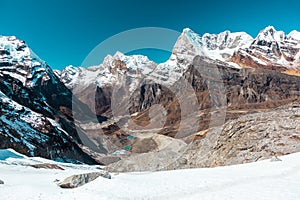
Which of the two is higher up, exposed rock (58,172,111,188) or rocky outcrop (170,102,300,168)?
rocky outcrop (170,102,300,168)

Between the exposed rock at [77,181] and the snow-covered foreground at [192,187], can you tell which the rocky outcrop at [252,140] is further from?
the exposed rock at [77,181]

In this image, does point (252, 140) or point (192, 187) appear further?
point (252, 140)

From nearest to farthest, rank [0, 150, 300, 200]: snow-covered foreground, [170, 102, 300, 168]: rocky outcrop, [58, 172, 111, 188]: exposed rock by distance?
[0, 150, 300, 200]: snow-covered foreground, [58, 172, 111, 188]: exposed rock, [170, 102, 300, 168]: rocky outcrop

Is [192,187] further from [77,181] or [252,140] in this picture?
[252,140]

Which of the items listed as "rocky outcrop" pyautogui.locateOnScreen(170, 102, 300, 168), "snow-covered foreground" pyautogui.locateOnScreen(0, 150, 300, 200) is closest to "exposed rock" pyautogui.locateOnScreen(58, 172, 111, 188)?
"snow-covered foreground" pyautogui.locateOnScreen(0, 150, 300, 200)

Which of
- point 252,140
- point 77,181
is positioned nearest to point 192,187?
Answer: point 77,181

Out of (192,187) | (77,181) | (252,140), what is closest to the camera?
(192,187)

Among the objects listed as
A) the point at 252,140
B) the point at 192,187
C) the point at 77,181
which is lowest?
the point at 192,187

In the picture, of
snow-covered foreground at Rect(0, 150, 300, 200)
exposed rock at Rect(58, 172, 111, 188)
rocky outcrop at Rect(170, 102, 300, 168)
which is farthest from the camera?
rocky outcrop at Rect(170, 102, 300, 168)

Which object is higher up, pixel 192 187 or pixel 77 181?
pixel 77 181

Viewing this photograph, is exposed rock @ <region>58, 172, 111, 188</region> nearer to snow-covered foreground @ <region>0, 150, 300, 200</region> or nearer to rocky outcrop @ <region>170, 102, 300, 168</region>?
snow-covered foreground @ <region>0, 150, 300, 200</region>

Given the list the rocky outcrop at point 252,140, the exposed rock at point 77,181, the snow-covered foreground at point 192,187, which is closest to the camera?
the snow-covered foreground at point 192,187

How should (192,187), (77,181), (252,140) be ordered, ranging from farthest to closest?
(252,140)
(77,181)
(192,187)

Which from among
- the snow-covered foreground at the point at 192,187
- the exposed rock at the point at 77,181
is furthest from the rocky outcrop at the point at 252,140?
the exposed rock at the point at 77,181
